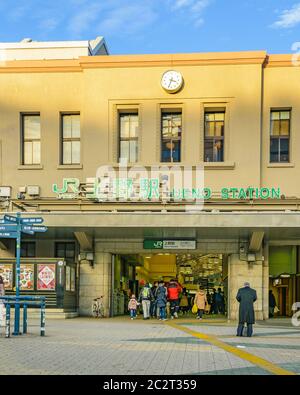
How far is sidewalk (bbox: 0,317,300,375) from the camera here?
10359mm

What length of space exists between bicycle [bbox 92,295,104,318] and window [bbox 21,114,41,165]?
256 inches

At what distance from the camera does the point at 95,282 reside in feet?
92.9

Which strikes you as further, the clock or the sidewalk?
the clock

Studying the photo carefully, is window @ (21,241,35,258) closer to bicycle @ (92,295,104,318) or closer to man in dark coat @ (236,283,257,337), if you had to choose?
bicycle @ (92,295,104,318)

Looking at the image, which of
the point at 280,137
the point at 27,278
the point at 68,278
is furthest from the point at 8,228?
the point at 280,137

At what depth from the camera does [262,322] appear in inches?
1037

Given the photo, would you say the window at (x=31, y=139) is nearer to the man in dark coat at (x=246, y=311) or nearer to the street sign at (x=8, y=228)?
the street sign at (x=8, y=228)

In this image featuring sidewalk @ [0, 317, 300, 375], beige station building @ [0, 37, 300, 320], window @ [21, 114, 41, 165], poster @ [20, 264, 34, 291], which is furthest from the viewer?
window @ [21, 114, 41, 165]

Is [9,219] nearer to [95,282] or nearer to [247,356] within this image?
[247,356]

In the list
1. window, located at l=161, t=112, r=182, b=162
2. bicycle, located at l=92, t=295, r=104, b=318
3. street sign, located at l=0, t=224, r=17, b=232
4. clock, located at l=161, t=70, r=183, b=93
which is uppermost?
clock, located at l=161, t=70, r=183, b=93

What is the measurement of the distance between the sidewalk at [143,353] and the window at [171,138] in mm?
11311

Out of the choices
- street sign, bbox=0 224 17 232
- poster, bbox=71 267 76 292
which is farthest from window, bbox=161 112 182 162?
street sign, bbox=0 224 17 232
